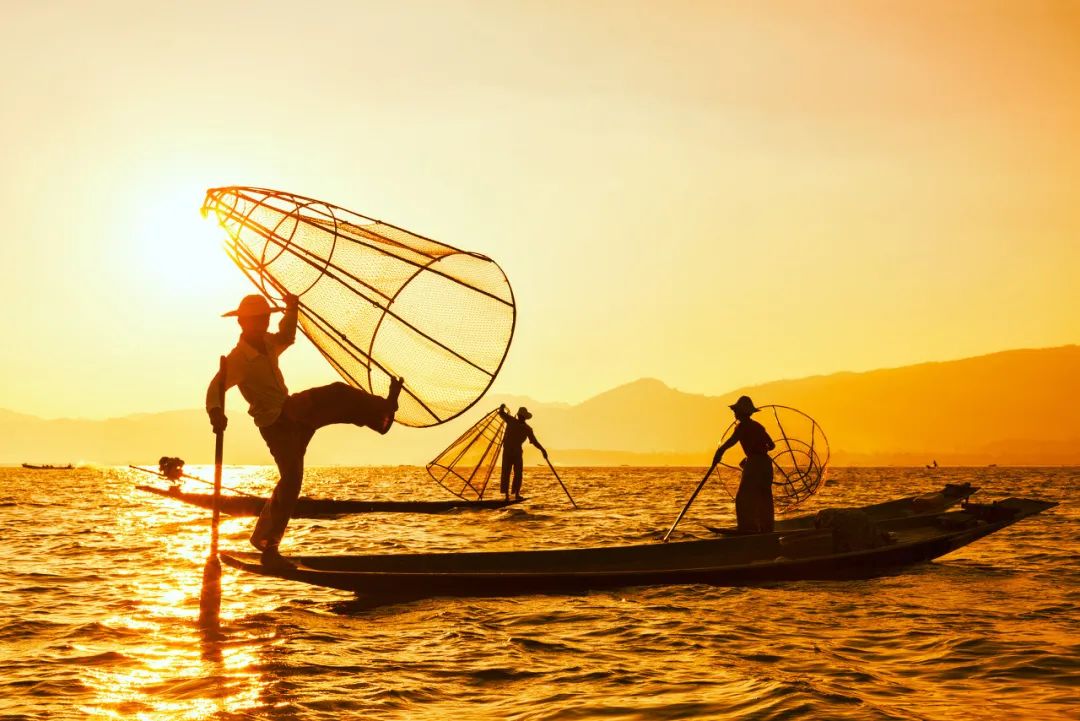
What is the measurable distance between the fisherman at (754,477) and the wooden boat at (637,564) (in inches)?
52.1

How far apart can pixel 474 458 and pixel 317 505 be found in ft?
23.8

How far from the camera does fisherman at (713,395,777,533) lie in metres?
13.1

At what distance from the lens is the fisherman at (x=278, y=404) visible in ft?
27.5

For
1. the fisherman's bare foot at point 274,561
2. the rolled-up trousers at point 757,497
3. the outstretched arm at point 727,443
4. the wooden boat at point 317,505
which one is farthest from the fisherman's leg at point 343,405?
the rolled-up trousers at point 757,497

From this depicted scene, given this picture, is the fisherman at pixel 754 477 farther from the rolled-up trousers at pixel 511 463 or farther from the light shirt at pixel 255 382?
the rolled-up trousers at pixel 511 463

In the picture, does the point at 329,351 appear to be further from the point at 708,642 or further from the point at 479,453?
the point at 479,453

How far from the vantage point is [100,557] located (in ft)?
44.2

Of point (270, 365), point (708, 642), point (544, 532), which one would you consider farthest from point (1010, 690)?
point (544, 532)

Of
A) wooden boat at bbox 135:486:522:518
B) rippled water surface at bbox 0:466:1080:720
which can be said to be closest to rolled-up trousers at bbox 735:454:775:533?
rippled water surface at bbox 0:466:1080:720

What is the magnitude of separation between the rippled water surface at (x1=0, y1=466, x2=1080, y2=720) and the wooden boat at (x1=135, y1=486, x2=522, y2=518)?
154 inches

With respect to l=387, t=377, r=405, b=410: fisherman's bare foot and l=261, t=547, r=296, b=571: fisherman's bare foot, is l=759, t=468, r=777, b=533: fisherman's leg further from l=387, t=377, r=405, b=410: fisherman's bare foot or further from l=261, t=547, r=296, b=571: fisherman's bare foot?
l=261, t=547, r=296, b=571: fisherman's bare foot

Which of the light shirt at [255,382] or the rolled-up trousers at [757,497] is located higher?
the light shirt at [255,382]

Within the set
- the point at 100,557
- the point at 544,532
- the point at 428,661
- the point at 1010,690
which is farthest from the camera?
the point at 544,532

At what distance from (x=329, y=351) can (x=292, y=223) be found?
4.57 feet
